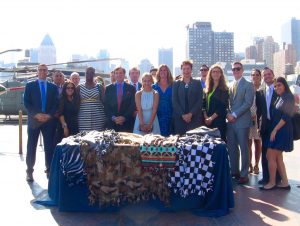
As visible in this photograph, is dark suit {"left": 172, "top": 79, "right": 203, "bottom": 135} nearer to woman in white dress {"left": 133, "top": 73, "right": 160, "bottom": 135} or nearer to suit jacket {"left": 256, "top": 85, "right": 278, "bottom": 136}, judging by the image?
woman in white dress {"left": 133, "top": 73, "right": 160, "bottom": 135}

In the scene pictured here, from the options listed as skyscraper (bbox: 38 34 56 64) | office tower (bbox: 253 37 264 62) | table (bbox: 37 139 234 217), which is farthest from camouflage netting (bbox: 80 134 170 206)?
skyscraper (bbox: 38 34 56 64)

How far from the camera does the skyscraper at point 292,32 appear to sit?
15075 centimetres

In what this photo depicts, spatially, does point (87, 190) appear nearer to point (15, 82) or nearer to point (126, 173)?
point (126, 173)

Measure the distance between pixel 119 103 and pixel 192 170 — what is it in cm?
255

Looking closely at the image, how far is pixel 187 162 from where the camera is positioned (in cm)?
453

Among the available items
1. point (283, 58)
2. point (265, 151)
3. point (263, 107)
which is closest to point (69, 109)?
point (263, 107)

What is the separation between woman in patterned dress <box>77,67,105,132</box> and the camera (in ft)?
21.5

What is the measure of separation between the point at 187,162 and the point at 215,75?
2249 millimetres

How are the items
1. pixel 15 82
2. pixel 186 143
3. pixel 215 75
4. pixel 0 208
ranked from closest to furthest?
pixel 186 143 → pixel 0 208 → pixel 215 75 → pixel 15 82

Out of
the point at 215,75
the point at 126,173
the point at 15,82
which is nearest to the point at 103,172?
the point at 126,173

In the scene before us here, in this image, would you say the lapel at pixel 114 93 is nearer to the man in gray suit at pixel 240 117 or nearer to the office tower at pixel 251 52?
the man in gray suit at pixel 240 117

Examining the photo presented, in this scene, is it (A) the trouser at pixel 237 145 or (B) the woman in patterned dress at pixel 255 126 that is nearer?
(A) the trouser at pixel 237 145

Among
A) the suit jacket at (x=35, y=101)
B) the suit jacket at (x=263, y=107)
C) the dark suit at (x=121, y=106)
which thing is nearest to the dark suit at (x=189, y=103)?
the dark suit at (x=121, y=106)

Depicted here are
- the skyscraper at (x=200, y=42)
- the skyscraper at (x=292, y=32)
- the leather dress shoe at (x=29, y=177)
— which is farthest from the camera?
the skyscraper at (x=292, y=32)
